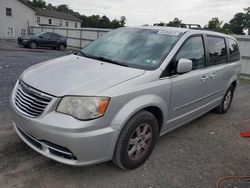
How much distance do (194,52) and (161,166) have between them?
6.07ft

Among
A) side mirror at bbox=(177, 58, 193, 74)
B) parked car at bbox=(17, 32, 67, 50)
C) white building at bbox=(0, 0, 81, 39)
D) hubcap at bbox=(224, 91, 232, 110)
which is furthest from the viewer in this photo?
white building at bbox=(0, 0, 81, 39)

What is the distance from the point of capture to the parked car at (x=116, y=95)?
2584 mm

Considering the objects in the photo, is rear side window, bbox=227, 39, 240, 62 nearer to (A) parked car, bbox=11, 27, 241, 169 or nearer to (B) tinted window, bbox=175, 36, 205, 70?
(A) parked car, bbox=11, 27, 241, 169

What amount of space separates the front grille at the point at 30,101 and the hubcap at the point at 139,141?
3.60 feet

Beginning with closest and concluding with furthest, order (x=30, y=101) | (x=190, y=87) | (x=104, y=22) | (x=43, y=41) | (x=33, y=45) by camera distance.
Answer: (x=30, y=101) < (x=190, y=87) < (x=33, y=45) < (x=43, y=41) < (x=104, y=22)

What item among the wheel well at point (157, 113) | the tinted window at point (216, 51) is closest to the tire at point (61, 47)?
the tinted window at point (216, 51)

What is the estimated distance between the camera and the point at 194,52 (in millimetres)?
3959

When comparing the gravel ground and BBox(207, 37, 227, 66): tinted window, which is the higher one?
BBox(207, 37, 227, 66): tinted window

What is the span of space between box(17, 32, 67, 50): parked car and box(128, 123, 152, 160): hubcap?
59.6 ft

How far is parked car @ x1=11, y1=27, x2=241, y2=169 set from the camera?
2584 millimetres

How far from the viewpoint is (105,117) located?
261 cm

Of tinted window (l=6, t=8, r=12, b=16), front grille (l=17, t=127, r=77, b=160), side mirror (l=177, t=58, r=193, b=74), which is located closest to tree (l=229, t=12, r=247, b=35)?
tinted window (l=6, t=8, r=12, b=16)

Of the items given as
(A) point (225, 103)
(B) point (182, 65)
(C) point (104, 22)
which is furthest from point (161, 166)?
(C) point (104, 22)

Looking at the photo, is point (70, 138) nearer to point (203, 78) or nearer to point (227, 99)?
point (203, 78)
